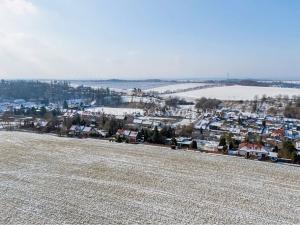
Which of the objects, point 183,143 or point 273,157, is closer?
point 273,157

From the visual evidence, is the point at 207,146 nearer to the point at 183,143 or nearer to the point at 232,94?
the point at 183,143

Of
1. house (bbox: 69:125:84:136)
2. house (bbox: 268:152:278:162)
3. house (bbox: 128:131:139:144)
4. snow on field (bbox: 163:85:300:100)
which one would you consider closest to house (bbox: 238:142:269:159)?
house (bbox: 268:152:278:162)

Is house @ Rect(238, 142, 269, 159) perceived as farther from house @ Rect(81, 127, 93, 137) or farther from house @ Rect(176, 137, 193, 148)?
house @ Rect(81, 127, 93, 137)

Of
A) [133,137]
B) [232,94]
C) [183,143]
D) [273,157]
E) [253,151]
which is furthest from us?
[232,94]

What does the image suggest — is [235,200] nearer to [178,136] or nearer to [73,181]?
[73,181]

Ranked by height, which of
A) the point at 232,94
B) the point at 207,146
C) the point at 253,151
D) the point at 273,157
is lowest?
the point at 207,146

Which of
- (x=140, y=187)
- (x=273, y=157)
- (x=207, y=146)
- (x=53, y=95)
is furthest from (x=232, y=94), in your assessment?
(x=140, y=187)

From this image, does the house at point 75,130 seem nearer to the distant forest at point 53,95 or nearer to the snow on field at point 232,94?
the distant forest at point 53,95
